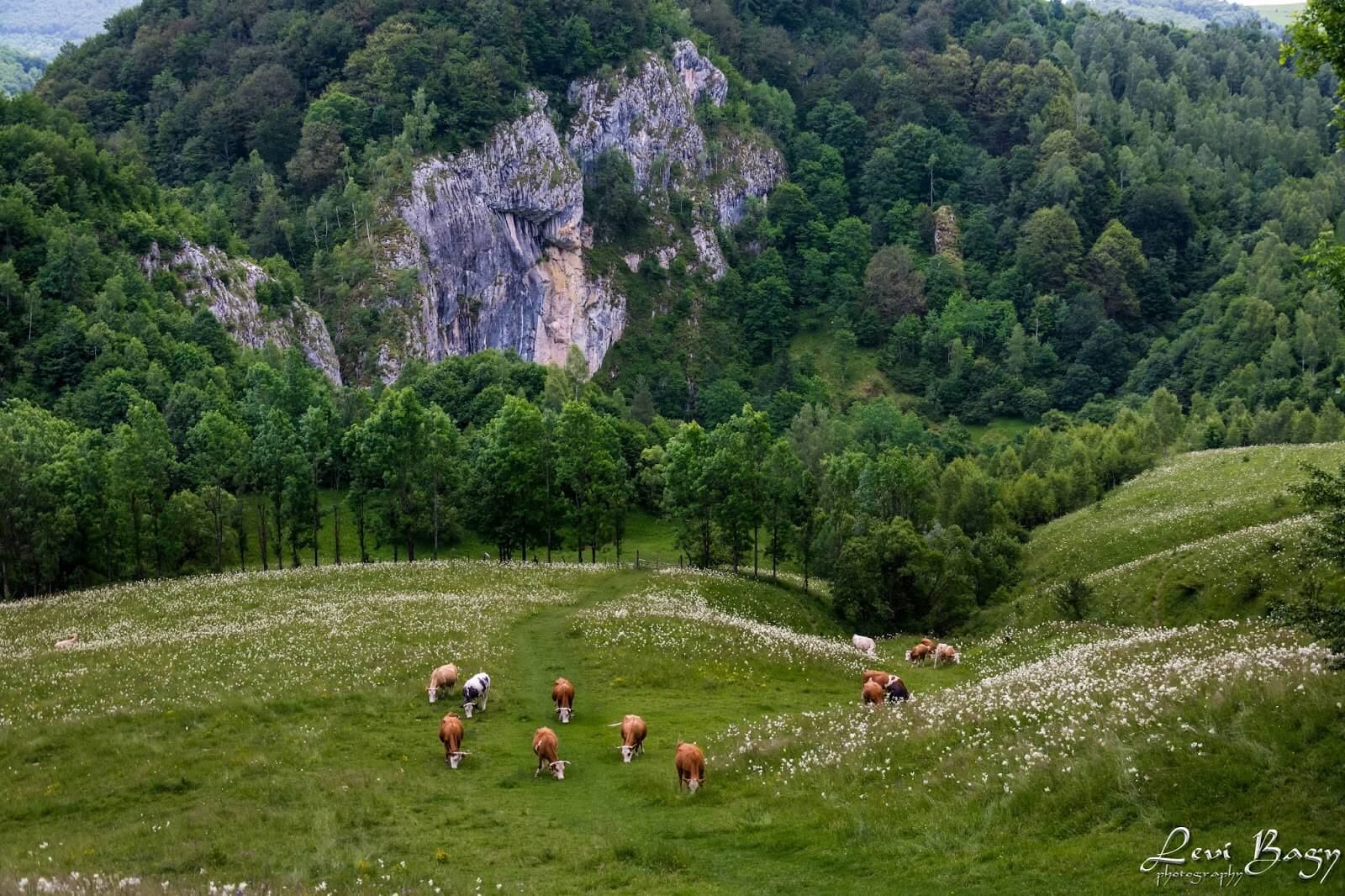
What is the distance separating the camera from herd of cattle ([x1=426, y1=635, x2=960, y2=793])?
83.5 feet

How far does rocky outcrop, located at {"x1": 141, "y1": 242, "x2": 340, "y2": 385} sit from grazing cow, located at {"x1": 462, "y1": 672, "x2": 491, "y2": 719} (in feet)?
454

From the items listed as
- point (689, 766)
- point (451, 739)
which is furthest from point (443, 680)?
point (689, 766)

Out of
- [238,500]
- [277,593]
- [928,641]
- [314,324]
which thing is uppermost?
[314,324]

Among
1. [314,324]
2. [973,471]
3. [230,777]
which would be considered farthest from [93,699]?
[314,324]

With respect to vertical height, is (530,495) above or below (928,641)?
above

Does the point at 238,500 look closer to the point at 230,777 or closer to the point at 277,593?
the point at 277,593

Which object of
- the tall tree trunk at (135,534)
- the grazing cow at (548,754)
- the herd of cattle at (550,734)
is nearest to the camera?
the herd of cattle at (550,734)

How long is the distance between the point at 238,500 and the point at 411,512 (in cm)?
1562

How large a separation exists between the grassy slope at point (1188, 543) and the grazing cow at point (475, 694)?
1182 inches

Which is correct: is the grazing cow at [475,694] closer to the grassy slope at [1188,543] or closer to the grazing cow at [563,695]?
the grazing cow at [563,695]

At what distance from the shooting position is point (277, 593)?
57344mm

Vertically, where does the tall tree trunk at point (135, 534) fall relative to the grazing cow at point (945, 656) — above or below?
above

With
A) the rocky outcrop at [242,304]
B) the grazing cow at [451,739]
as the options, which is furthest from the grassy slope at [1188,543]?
the rocky outcrop at [242,304]

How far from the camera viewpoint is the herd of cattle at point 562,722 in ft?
83.5
